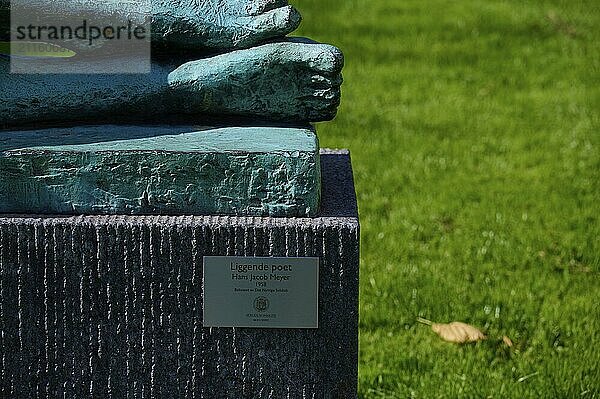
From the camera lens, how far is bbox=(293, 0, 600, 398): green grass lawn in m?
3.31

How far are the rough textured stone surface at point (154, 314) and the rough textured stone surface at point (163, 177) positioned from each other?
32 mm

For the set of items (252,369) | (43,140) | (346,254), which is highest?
(43,140)

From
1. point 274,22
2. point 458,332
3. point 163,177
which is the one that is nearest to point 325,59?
point 274,22

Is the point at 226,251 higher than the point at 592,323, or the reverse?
the point at 226,251

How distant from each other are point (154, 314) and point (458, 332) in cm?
143

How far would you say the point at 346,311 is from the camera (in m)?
2.23

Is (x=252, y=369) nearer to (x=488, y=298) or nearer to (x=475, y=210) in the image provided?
(x=488, y=298)

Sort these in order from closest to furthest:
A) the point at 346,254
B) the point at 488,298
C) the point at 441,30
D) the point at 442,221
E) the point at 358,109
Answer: the point at 346,254 → the point at 488,298 → the point at 442,221 → the point at 358,109 → the point at 441,30

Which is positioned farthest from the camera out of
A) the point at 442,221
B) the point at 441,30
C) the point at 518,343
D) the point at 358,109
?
the point at 441,30

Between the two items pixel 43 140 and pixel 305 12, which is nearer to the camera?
pixel 43 140

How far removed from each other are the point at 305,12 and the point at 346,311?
17.4ft

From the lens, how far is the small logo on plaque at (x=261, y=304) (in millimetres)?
2219

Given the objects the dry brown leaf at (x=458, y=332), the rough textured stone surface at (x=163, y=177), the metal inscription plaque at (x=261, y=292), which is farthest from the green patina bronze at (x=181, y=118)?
the dry brown leaf at (x=458, y=332)

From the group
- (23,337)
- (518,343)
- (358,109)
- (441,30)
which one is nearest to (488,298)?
(518,343)
